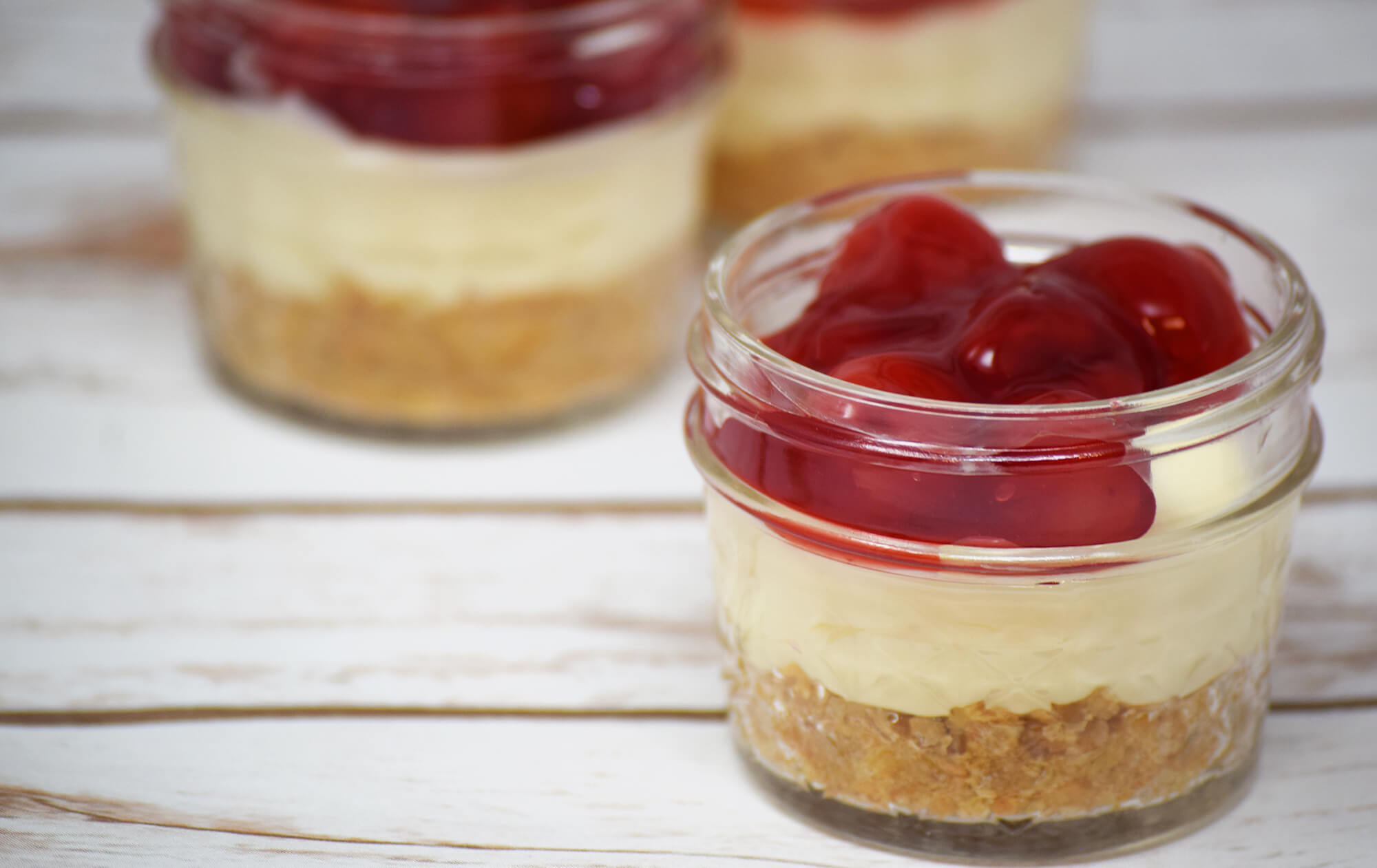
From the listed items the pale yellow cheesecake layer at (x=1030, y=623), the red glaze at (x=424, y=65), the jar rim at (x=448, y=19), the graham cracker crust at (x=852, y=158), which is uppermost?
the jar rim at (x=448, y=19)

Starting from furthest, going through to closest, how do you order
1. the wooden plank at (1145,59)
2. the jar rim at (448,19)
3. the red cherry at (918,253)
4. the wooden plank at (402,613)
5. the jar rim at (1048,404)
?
the wooden plank at (1145,59)
the jar rim at (448,19)
the wooden plank at (402,613)
the red cherry at (918,253)
the jar rim at (1048,404)

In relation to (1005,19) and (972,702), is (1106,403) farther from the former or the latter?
(1005,19)

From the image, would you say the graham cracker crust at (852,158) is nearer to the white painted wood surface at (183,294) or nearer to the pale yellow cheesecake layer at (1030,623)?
the white painted wood surface at (183,294)

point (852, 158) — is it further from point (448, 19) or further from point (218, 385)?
point (218, 385)

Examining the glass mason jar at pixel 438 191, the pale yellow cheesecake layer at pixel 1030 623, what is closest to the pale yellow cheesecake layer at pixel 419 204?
the glass mason jar at pixel 438 191

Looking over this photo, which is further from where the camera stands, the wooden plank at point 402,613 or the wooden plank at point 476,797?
the wooden plank at point 402,613

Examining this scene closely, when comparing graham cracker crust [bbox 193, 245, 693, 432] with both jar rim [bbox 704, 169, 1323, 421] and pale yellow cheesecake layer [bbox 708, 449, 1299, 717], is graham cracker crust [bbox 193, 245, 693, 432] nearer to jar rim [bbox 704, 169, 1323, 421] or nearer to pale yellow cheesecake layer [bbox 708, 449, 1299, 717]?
jar rim [bbox 704, 169, 1323, 421]

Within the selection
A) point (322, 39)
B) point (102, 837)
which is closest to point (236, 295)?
point (322, 39)

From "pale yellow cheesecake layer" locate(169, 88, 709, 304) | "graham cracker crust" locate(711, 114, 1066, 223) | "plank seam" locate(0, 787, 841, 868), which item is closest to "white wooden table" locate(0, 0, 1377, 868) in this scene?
"plank seam" locate(0, 787, 841, 868)
